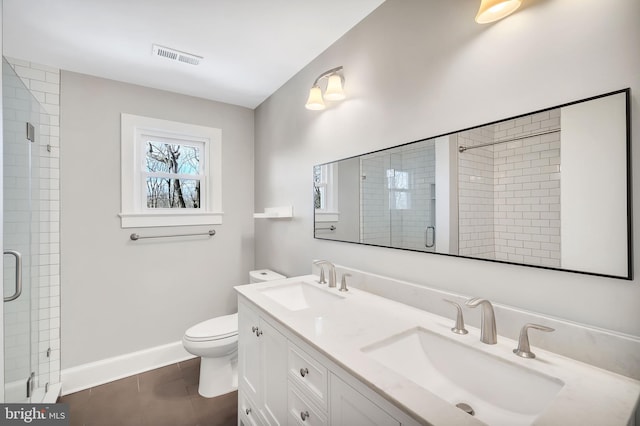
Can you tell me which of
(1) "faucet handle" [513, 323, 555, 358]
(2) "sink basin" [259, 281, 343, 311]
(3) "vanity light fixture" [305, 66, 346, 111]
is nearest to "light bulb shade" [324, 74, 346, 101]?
(3) "vanity light fixture" [305, 66, 346, 111]

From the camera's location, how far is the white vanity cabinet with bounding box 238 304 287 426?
4.09 feet

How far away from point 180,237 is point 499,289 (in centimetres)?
255

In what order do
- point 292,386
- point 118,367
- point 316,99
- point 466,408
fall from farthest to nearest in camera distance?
point 118,367, point 316,99, point 292,386, point 466,408

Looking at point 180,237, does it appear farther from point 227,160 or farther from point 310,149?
point 310,149

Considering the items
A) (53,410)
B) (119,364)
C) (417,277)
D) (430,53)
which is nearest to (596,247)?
(417,277)

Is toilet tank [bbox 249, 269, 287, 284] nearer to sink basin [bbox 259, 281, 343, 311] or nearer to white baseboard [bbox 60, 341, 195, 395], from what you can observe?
sink basin [bbox 259, 281, 343, 311]

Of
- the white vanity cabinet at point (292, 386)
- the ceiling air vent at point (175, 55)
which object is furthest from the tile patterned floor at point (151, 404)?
the ceiling air vent at point (175, 55)

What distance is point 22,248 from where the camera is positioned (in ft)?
5.43

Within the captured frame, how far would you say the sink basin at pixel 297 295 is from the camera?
1737mm

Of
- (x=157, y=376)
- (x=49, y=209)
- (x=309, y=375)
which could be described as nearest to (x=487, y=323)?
(x=309, y=375)

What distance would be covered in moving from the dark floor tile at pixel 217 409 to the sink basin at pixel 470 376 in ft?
4.69

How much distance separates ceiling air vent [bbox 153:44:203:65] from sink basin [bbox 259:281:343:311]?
175cm

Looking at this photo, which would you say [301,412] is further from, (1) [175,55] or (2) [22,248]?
(1) [175,55]

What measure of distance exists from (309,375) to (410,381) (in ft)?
1.37
